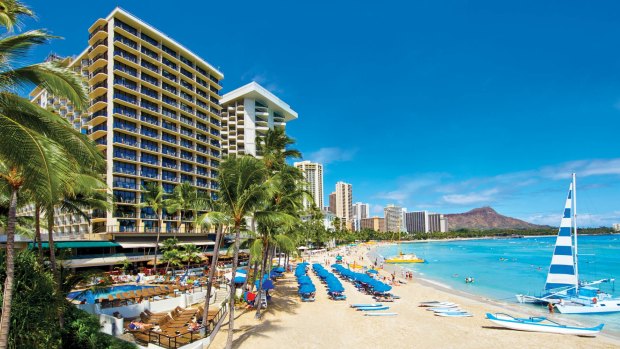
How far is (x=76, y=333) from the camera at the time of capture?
41.1 feet

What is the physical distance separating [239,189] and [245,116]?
70.6m

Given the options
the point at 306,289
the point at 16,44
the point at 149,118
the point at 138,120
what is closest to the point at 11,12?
the point at 16,44

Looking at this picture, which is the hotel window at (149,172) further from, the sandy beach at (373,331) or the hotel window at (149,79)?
the sandy beach at (373,331)

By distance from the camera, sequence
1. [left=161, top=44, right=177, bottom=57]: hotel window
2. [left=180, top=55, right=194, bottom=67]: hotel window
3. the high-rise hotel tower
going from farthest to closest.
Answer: [left=180, top=55, right=194, bottom=67]: hotel window, [left=161, top=44, right=177, bottom=57]: hotel window, the high-rise hotel tower

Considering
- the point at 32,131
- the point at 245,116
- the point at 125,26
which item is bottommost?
the point at 32,131

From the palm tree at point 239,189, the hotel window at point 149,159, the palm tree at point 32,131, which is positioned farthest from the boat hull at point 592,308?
the hotel window at point 149,159

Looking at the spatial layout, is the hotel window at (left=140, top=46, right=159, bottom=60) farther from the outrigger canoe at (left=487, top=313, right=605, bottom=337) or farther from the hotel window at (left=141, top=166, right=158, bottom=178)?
the outrigger canoe at (left=487, top=313, right=605, bottom=337)

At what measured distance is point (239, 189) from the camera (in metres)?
16.2

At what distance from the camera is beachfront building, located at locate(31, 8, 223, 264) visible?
49.0 metres

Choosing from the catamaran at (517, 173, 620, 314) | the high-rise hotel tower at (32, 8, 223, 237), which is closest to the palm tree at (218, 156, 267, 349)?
the catamaran at (517, 173, 620, 314)

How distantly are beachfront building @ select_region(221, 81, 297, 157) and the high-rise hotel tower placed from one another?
20.1m

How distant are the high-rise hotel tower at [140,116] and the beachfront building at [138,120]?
0.42 ft

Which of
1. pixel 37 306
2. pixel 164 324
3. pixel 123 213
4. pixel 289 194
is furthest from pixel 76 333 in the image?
pixel 123 213

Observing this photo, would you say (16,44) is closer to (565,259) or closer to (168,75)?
(565,259)
